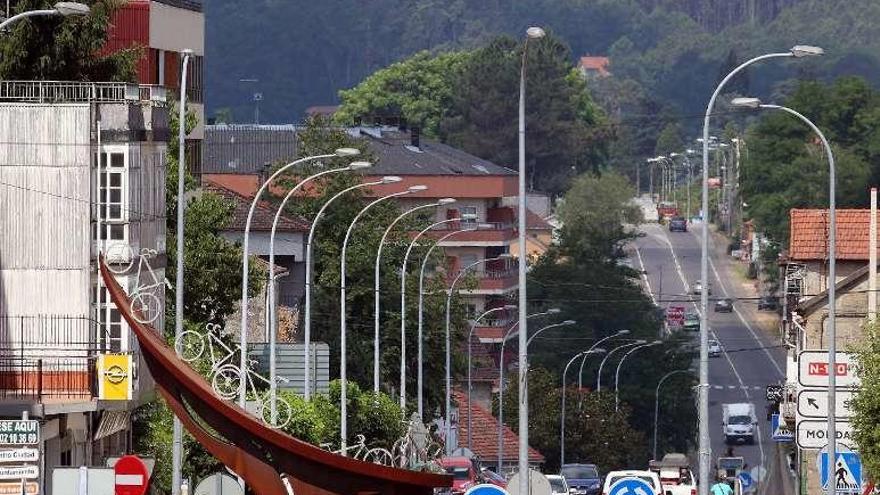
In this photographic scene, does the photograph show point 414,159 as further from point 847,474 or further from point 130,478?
point 130,478

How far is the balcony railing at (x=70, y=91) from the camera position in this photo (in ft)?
165

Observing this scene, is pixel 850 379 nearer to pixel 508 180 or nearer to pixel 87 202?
pixel 87 202

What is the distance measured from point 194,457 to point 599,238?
97.3 metres

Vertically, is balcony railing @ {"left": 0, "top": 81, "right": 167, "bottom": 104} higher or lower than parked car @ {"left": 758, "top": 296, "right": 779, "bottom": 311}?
higher

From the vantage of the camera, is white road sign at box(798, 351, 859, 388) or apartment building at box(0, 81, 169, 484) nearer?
white road sign at box(798, 351, 859, 388)

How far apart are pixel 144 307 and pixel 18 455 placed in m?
10.3

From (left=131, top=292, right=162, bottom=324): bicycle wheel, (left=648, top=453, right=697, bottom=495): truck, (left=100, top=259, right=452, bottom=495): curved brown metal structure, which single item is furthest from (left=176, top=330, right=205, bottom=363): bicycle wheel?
(left=648, top=453, right=697, bottom=495): truck

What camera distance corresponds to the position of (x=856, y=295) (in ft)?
264

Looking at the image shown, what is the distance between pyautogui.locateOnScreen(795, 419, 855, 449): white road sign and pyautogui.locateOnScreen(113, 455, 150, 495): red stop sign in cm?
1242

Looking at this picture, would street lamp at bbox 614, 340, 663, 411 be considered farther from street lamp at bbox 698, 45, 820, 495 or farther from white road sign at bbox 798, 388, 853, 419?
street lamp at bbox 698, 45, 820, 495

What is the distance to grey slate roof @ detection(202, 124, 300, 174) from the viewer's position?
5022 inches

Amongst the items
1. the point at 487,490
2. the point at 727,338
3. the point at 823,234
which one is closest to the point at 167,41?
the point at 823,234

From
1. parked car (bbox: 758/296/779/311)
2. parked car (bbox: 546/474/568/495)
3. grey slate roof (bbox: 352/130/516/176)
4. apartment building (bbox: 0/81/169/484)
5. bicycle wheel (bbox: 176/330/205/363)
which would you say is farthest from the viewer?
parked car (bbox: 758/296/779/311)

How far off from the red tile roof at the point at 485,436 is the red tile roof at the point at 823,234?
49.2 ft
